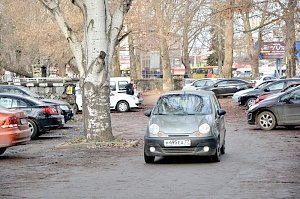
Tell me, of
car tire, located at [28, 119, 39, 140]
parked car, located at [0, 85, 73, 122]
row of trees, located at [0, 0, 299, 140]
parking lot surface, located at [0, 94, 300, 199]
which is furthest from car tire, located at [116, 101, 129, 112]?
parking lot surface, located at [0, 94, 300, 199]

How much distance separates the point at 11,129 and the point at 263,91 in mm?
19959

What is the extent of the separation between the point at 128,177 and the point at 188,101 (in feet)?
10.4

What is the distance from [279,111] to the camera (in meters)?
22.7

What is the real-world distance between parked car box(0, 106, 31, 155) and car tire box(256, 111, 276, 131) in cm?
942

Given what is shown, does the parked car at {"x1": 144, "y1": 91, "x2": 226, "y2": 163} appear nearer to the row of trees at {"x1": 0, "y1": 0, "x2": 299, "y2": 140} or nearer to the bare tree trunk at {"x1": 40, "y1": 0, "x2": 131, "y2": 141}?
the bare tree trunk at {"x1": 40, "y1": 0, "x2": 131, "y2": 141}

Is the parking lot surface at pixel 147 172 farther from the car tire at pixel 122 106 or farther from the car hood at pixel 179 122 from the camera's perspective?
the car tire at pixel 122 106

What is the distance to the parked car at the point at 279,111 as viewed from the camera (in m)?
22.5

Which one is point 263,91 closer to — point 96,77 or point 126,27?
point 96,77

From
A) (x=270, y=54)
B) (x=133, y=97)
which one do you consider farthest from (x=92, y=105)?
(x=270, y=54)

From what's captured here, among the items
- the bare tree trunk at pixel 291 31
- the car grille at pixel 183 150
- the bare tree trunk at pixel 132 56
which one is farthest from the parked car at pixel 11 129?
the bare tree trunk at pixel 132 56

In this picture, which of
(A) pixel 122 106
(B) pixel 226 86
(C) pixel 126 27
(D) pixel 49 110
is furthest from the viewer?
(C) pixel 126 27

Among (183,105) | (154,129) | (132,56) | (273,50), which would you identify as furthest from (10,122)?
(273,50)

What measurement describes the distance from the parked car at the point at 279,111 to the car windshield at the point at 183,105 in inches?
308

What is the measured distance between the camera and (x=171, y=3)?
188 ft
